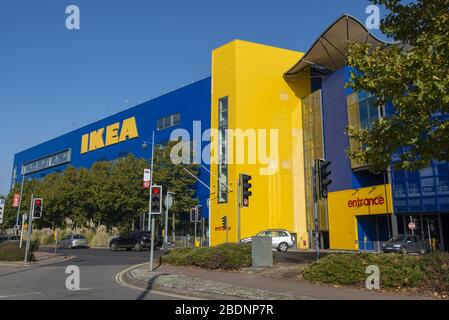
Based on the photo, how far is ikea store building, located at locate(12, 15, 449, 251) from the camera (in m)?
37.2

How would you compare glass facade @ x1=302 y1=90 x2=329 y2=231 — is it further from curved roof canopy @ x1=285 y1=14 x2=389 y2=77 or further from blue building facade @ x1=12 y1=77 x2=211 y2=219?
blue building facade @ x1=12 y1=77 x2=211 y2=219

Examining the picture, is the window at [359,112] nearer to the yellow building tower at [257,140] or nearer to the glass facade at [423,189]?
the glass facade at [423,189]

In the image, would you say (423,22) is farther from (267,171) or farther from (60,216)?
(60,216)

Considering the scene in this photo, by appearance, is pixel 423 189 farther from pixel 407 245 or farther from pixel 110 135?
pixel 110 135

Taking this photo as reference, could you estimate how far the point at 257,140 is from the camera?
4816 centimetres

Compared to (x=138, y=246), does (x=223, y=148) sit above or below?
above

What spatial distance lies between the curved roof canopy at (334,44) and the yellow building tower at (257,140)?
361 centimetres

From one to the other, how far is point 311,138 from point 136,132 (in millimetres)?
27179

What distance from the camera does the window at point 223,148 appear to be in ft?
155

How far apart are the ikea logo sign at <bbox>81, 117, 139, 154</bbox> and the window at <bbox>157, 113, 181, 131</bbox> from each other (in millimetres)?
5960

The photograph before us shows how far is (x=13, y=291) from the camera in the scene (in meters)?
11.9

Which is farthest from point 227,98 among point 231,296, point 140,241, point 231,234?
point 231,296

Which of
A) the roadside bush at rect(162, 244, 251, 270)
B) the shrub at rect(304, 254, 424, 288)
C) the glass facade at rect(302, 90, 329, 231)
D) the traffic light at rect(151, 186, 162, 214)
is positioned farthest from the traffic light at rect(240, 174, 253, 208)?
the glass facade at rect(302, 90, 329, 231)

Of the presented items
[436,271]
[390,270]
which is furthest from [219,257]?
[436,271]
